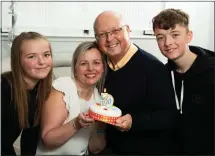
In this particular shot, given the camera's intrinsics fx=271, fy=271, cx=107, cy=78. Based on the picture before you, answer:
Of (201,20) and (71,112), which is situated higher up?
(201,20)

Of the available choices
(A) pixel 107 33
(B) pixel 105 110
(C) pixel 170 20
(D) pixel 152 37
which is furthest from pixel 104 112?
(D) pixel 152 37

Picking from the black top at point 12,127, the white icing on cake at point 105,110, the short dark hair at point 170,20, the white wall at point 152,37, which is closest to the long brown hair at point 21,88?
the black top at point 12,127

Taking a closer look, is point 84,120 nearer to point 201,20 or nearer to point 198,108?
point 198,108

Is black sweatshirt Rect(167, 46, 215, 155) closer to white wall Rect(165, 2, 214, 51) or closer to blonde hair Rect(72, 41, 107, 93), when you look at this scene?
blonde hair Rect(72, 41, 107, 93)

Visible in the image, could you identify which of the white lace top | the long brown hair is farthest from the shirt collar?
the long brown hair

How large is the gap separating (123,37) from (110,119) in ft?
1.68

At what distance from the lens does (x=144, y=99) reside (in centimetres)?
151

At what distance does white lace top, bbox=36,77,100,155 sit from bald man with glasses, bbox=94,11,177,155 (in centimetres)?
18

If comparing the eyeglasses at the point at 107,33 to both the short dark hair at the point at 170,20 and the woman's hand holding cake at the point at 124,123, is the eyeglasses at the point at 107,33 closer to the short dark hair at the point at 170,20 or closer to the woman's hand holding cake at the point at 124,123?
the short dark hair at the point at 170,20

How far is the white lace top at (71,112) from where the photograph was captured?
1.42 m

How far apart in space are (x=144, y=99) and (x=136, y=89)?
8 cm

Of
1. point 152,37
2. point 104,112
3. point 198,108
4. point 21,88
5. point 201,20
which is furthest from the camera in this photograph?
point 201,20

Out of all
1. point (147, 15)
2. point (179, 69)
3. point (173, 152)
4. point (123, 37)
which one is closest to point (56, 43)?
point (147, 15)

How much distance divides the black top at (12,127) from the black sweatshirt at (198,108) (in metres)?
0.82
